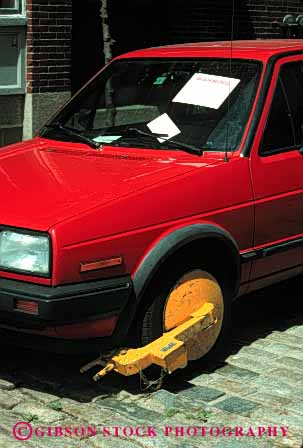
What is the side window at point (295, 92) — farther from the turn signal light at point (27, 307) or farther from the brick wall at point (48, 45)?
the brick wall at point (48, 45)

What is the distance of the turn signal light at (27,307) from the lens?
377cm

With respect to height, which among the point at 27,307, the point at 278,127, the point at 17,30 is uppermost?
the point at 17,30

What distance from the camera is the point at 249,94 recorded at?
16.0ft

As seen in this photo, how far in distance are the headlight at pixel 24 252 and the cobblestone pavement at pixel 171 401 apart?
764 millimetres

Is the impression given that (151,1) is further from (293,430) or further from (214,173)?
(293,430)

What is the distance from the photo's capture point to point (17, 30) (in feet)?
30.7

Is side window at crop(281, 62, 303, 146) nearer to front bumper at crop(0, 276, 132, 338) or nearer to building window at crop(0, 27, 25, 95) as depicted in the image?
front bumper at crop(0, 276, 132, 338)

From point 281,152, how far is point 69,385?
1936mm

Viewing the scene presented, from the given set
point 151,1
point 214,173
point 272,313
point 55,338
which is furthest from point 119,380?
point 151,1

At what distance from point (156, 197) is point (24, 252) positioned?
77 cm

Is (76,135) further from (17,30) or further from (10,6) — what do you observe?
(10,6)

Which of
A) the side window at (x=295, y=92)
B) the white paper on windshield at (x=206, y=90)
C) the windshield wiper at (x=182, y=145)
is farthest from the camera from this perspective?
the side window at (x=295, y=92)

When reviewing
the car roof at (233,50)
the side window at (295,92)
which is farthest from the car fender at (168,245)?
the car roof at (233,50)

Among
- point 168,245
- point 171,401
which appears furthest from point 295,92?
point 171,401
